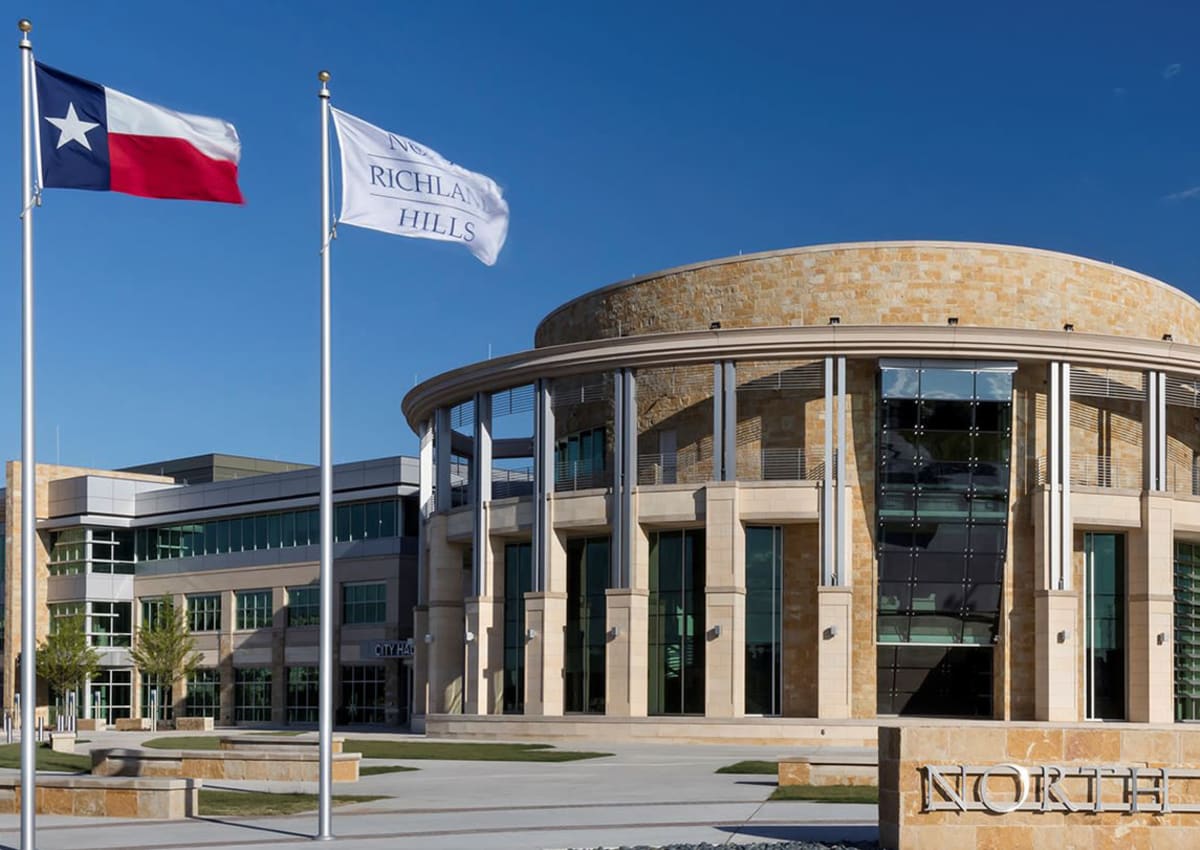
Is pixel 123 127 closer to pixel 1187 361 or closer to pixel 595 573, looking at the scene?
pixel 595 573

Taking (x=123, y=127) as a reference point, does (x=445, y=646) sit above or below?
below

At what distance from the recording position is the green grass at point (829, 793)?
25938 mm

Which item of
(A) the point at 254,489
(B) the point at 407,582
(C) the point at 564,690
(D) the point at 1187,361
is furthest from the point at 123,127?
(A) the point at 254,489

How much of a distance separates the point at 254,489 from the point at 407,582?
37.3 feet

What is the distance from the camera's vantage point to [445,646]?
57594 millimetres

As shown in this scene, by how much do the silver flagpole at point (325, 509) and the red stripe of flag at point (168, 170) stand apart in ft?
4.61

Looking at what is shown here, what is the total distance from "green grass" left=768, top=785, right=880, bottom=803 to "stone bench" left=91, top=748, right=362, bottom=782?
8.50m

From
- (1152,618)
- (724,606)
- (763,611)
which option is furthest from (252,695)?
(1152,618)

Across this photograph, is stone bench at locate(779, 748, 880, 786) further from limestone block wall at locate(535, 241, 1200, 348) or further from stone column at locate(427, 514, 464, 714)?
stone column at locate(427, 514, 464, 714)

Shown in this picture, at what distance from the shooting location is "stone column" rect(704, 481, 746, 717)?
160 feet

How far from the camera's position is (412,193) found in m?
23.7

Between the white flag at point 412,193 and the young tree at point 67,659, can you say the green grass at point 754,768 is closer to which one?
the white flag at point 412,193

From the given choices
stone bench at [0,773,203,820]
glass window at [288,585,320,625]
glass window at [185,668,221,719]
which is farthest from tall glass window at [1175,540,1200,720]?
glass window at [185,668,221,719]

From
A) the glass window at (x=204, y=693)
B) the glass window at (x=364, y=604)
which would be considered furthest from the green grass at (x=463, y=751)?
the glass window at (x=204, y=693)
